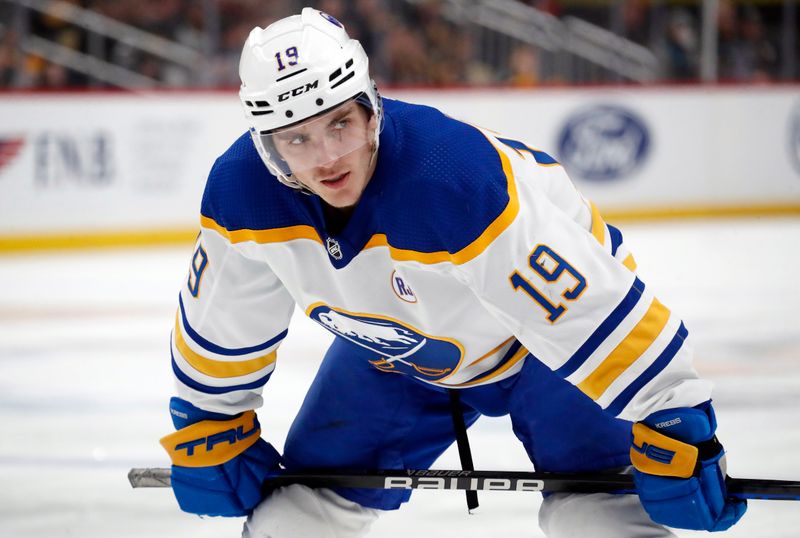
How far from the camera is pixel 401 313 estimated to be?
194 cm

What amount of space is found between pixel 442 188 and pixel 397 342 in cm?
39

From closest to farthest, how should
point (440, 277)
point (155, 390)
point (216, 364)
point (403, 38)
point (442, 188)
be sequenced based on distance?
point (442, 188), point (440, 277), point (216, 364), point (155, 390), point (403, 38)

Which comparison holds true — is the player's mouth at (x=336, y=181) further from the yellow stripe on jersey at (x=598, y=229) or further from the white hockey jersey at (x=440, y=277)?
the yellow stripe on jersey at (x=598, y=229)

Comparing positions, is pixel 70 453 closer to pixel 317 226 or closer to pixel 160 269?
pixel 317 226

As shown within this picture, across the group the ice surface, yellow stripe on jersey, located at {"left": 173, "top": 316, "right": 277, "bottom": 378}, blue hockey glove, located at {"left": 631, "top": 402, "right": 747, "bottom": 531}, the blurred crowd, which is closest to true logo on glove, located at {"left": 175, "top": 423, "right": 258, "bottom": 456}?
yellow stripe on jersey, located at {"left": 173, "top": 316, "right": 277, "bottom": 378}

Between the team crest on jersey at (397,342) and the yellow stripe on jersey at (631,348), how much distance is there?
298 mm

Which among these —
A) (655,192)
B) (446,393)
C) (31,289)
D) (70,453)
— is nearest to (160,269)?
(31,289)

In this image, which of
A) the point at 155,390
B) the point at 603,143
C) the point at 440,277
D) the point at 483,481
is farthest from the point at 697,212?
the point at 440,277

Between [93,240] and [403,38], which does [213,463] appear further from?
[403,38]

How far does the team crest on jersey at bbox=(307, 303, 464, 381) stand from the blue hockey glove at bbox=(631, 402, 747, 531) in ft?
1.23

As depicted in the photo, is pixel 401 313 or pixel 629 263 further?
pixel 629 263

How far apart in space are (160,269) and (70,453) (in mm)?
3654

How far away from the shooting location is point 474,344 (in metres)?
2.01

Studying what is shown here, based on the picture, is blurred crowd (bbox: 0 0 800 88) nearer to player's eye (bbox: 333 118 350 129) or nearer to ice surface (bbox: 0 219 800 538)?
ice surface (bbox: 0 219 800 538)
